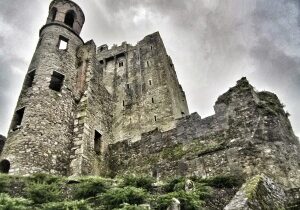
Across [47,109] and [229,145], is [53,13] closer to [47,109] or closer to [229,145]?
[47,109]

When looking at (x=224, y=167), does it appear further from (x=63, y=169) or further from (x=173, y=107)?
(x=173, y=107)

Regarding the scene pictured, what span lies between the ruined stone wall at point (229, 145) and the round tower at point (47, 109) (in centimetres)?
308

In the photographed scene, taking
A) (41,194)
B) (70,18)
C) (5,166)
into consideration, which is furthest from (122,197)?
(70,18)

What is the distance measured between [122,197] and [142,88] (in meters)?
18.7

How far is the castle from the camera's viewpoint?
12539 millimetres

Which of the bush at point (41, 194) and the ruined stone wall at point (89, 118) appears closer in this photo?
the bush at point (41, 194)

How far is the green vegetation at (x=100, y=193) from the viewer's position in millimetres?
8242

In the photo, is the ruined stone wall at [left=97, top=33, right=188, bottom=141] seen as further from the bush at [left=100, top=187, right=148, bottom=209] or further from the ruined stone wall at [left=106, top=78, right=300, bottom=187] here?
the bush at [left=100, top=187, right=148, bottom=209]

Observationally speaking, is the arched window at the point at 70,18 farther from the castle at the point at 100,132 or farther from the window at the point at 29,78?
the window at the point at 29,78

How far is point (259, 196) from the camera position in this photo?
807cm

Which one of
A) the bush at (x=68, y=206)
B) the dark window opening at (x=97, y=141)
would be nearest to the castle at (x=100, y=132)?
the dark window opening at (x=97, y=141)

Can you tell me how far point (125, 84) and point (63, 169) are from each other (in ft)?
49.3

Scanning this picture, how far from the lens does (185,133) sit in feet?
48.9

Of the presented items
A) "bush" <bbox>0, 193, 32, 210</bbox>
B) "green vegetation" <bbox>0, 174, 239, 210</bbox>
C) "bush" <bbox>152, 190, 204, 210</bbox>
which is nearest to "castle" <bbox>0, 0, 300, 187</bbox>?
"green vegetation" <bbox>0, 174, 239, 210</bbox>
